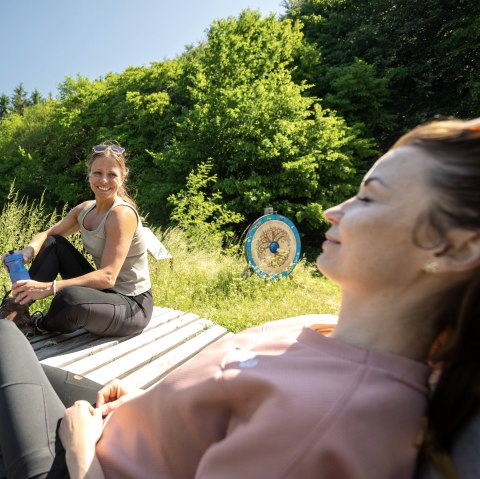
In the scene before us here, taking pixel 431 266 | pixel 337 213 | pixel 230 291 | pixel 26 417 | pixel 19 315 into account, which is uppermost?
pixel 337 213

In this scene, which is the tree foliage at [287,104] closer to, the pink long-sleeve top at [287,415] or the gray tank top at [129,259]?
the gray tank top at [129,259]

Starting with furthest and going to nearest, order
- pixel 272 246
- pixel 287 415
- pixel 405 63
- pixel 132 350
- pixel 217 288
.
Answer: pixel 405 63 < pixel 272 246 < pixel 217 288 < pixel 132 350 < pixel 287 415

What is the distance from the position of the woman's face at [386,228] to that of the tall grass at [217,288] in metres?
3.25

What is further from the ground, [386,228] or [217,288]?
[386,228]

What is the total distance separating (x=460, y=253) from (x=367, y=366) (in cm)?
29

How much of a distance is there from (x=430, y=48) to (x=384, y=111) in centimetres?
294

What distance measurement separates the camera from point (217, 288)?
17.6ft

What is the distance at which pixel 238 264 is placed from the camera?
6355mm

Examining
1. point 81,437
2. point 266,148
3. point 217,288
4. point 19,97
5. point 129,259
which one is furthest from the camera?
point 19,97

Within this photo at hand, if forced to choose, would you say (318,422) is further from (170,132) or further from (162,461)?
(170,132)

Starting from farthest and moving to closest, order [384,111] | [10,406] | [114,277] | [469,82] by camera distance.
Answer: [384,111] < [469,82] < [114,277] < [10,406]

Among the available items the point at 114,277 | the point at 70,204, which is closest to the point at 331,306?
the point at 114,277

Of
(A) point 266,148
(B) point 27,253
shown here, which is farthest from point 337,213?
(A) point 266,148

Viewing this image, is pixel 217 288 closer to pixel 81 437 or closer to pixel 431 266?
pixel 81 437
